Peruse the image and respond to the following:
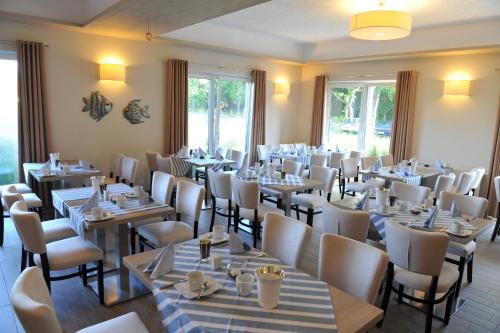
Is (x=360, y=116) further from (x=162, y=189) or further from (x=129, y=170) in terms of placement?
(x=162, y=189)

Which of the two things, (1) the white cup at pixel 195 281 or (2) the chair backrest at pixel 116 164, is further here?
(2) the chair backrest at pixel 116 164

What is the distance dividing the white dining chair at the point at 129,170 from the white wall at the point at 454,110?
16.2ft

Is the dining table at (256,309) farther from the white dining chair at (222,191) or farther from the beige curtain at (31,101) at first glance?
the beige curtain at (31,101)

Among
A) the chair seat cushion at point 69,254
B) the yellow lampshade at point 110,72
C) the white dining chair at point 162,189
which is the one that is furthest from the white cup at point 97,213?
the yellow lampshade at point 110,72

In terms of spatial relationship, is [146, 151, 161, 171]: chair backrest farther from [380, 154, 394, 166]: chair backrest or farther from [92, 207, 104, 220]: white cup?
[380, 154, 394, 166]: chair backrest

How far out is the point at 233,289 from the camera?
5.39ft

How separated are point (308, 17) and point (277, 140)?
327 centimetres

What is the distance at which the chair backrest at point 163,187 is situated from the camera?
11.6 feet

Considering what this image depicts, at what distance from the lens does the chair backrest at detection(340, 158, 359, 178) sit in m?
5.89

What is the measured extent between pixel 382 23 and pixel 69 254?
146 inches

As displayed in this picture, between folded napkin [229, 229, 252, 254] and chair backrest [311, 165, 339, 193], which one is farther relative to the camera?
chair backrest [311, 165, 339, 193]

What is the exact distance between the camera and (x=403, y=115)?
21.9 feet

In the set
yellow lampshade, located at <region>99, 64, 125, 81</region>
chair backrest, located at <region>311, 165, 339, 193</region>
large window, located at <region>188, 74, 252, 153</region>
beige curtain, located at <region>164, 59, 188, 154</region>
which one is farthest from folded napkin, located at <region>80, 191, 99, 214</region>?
large window, located at <region>188, 74, 252, 153</region>

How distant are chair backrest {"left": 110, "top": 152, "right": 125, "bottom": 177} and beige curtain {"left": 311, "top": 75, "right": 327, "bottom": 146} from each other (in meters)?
4.52
